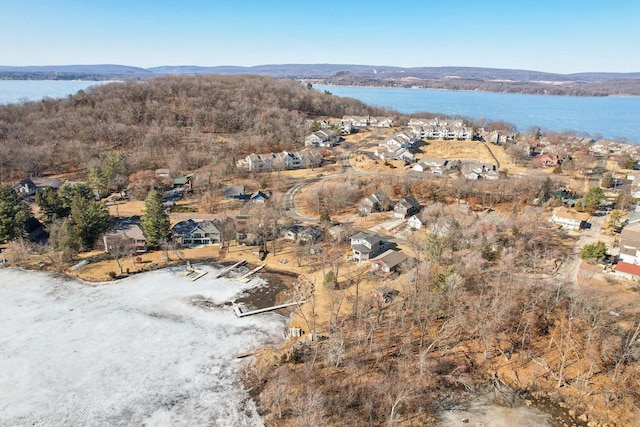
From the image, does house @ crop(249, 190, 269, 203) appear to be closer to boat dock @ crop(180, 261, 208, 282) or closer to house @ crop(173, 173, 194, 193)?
house @ crop(173, 173, 194, 193)

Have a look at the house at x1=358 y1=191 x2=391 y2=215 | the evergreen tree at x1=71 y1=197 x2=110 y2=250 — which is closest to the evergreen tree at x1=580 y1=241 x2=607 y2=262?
the house at x1=358 y1=191 x2=391 y2=215

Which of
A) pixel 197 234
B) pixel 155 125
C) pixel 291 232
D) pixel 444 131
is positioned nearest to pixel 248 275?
pixel 291 232

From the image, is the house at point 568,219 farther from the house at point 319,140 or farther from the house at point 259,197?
the house at point 319,140

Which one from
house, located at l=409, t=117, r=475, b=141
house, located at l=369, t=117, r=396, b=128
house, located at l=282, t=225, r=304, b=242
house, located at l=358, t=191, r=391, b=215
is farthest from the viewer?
house, located at l=369, t=117, r=396, b=128

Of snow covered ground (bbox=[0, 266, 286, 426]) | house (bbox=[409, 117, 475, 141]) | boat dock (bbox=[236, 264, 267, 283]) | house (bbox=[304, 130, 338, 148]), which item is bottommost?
snow covered ground (bbox=[0, 266, 286, 426])

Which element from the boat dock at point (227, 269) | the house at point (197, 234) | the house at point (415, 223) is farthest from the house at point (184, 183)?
the house at point (415, 223)

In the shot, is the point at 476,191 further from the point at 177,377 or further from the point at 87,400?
the point at 87,400
